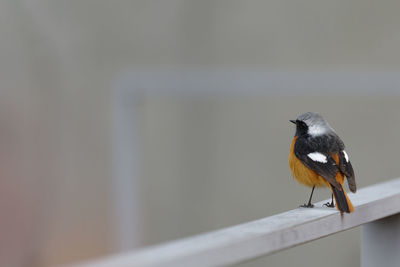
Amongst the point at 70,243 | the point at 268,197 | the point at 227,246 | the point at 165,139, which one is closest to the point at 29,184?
the point at 70,243

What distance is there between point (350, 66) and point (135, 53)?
195cm

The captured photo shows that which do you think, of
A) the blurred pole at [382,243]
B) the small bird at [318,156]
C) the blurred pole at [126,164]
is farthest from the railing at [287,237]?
the blurred pole at [126,164]

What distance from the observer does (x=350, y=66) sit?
508 cm

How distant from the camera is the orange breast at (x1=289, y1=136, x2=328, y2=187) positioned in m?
2.14

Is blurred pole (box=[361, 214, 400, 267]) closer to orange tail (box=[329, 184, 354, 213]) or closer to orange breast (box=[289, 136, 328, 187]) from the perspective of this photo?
orange tail (box=[329, 184, 354, 213])

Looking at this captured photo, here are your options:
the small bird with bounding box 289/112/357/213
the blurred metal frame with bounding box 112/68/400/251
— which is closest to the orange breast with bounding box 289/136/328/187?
the small bird with bounding box 289/112/357/213

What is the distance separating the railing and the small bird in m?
0.29

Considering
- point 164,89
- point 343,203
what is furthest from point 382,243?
point 164,89

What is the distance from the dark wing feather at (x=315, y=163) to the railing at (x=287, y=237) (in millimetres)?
286

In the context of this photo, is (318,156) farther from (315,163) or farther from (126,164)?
(126,164)

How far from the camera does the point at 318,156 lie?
2082 mm

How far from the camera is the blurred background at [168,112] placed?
16.7ft

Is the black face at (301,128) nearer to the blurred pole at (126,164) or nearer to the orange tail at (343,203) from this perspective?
the orange tail at (343,203)

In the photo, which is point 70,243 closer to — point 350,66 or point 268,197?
point 268,197
